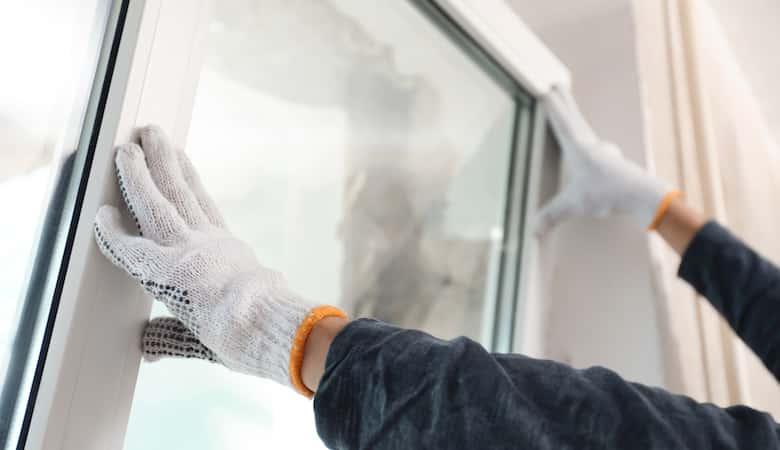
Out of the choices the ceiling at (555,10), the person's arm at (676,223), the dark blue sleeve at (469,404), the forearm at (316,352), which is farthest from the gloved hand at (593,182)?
the forearm at (316,352)

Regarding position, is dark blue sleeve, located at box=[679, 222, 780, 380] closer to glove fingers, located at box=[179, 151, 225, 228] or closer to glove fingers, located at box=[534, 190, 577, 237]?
glove fingers, located at box=[534, 190, 577, 237]

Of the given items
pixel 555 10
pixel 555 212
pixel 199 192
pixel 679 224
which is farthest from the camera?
pixel 555 10

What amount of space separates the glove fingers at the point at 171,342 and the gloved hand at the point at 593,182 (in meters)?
0.74

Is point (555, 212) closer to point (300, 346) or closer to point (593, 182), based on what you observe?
point (593, 182)

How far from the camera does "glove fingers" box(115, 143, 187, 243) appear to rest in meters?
0.55

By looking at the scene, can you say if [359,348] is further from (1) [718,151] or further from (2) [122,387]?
(1) [718,151]

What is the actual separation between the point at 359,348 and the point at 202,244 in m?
0.15

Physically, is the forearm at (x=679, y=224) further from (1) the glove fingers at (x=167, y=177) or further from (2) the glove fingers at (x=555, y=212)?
(1) the glove fingers at (x=167, y=177)

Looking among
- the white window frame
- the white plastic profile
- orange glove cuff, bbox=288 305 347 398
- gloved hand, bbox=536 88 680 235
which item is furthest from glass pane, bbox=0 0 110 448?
gloved hand, bbox=536 88 680 235

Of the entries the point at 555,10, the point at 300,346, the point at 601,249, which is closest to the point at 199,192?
the point at 300,346

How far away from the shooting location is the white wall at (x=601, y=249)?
1.15 m

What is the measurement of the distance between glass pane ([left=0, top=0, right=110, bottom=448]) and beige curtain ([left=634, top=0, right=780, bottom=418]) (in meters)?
0.83

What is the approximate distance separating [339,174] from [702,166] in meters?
0.63

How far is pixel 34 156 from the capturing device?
0.56 metres
